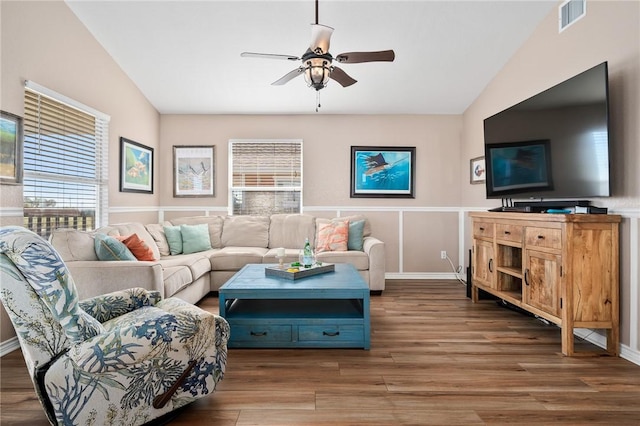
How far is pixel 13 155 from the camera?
2.65 meters

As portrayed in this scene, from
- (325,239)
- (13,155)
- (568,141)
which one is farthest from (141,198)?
(568,141)

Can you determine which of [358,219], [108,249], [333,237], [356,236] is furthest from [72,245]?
[358,219]

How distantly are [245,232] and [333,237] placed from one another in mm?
1246

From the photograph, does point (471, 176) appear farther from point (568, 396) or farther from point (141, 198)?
point (141, 198)

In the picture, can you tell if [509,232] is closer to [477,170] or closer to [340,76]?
[477,170]

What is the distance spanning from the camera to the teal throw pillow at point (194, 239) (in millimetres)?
4418

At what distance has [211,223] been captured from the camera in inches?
190

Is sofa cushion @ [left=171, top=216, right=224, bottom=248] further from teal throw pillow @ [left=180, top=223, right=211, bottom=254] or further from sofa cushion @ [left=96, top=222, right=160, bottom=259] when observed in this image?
sofa cushion @ [left=96, top=222, right=160, bottom=259]

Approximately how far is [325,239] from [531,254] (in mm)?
2289

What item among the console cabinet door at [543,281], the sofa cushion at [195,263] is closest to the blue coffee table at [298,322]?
the sofa cushion at [195,263]

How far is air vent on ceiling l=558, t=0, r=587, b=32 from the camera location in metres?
2.86

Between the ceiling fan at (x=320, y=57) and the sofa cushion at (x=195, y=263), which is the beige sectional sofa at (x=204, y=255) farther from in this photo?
the ceiling fan at (x=320, y=57)

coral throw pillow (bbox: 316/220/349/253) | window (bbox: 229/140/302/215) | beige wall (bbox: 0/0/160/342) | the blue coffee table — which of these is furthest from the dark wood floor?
window (bbox: 229/140/302/215)

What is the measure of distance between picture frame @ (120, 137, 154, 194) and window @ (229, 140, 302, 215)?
1099 millimetres
